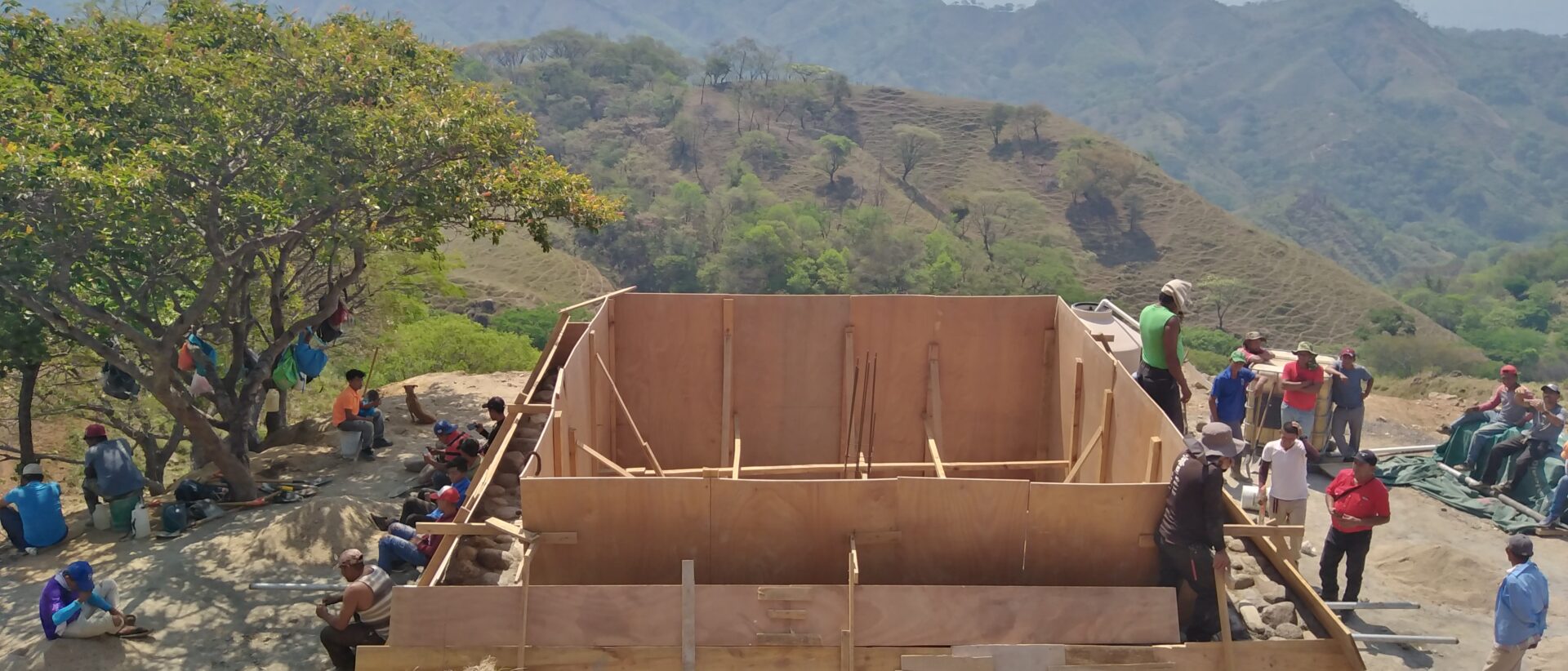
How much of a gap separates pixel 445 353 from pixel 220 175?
15.7 meters

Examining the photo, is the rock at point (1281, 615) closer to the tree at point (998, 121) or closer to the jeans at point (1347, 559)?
the jeans at point (1347, 559)

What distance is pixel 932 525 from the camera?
5.75m

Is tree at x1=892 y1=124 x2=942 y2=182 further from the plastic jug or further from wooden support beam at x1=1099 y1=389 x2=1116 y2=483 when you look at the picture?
the plastic jug

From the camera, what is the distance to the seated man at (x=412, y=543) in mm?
7371

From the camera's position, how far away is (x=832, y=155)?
106m

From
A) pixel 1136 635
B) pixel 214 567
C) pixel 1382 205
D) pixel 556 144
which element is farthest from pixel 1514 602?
pixel 1382 205

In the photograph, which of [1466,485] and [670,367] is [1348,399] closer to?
[1466,485]

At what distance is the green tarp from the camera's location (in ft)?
32.4

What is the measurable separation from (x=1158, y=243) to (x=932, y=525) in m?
95.2

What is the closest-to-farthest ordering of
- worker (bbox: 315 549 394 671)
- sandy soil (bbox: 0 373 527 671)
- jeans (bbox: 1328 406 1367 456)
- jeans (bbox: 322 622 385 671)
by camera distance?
worker (bbox: 315 549 394 671), jeans (bbox: 322 622 385 671), sandy soil (bbox: 0 373 527 671), jeans (bbox: 1328 406 1367 456)

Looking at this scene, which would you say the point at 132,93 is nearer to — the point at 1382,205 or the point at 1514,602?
the point at 1514,602

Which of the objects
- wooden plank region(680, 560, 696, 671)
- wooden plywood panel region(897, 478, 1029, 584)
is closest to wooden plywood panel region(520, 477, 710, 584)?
wooden plank region(680, 560, 696, 671)

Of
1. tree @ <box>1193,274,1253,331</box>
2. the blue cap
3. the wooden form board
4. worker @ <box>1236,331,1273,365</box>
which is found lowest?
tree @ <box>1193,274,1253,331</box>

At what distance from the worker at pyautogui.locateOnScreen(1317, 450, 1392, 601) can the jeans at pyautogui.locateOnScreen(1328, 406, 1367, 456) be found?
3577 mm
